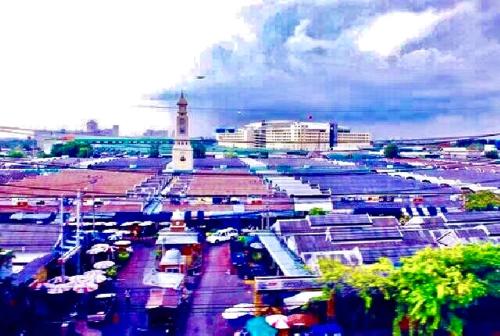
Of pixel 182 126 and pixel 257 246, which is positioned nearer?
pixel 257 246

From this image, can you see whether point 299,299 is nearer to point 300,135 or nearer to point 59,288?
point 59,288

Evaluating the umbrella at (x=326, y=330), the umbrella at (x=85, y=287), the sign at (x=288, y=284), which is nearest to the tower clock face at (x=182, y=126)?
the umbrella at (x=85, y=287)

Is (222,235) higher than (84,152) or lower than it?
lower

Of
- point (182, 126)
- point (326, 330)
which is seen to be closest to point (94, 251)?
point (326, 330)

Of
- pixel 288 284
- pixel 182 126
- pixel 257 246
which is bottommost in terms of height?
pixel 257 246

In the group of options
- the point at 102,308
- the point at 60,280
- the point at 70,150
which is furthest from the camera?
the point at 70,150

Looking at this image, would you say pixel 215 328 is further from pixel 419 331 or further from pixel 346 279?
pixel 419 331
